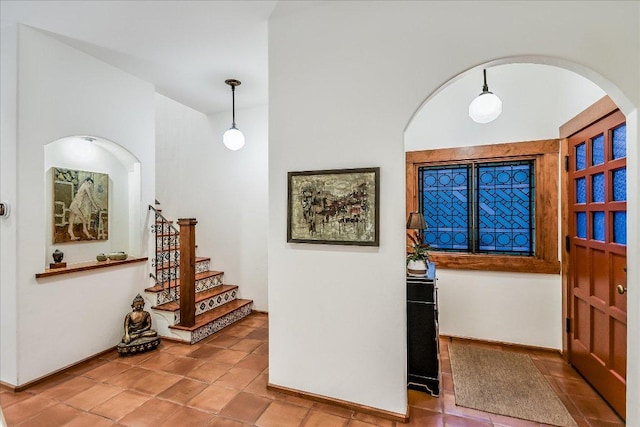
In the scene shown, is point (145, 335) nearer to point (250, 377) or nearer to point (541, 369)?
point (250, 377)

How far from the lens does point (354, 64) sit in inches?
90.3

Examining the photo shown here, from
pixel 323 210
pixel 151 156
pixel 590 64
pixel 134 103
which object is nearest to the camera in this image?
pixel 590 64

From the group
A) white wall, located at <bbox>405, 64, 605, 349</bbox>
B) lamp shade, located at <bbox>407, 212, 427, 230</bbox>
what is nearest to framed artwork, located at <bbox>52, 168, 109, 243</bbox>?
lamp shade, located at <bbox>407, 212, 427, 230</bbox>

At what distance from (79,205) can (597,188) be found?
492cm

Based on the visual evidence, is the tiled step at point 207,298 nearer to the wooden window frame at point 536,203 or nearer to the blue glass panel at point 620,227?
the wooden window frame at point 536,203

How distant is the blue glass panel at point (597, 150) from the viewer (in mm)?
2432

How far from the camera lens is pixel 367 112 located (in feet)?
7.41

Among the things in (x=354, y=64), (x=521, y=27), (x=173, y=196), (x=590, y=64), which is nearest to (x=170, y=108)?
(x=173, y=196)

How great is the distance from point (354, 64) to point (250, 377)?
2.73 meters

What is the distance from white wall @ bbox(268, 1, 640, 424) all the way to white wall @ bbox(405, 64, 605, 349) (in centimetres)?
118

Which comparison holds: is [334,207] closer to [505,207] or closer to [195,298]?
[505,207]

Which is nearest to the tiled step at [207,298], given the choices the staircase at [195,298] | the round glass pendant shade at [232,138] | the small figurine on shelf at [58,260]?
the staircase at [195,298]

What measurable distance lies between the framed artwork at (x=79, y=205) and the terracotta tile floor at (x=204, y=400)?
1.34 m

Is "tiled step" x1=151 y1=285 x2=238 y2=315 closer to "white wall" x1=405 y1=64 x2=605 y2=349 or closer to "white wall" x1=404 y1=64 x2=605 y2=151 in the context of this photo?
"white wall" x1=405 y1=64 x2=605 y2=349
